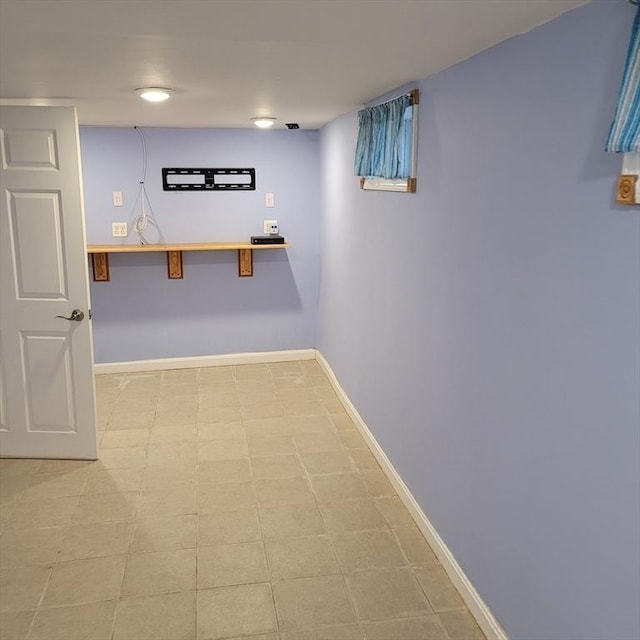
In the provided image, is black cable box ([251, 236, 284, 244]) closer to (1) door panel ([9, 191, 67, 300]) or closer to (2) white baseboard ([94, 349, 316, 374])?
(2) white baseboard ([94, 349, 316, 374])

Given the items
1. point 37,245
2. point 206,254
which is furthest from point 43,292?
point 206,254

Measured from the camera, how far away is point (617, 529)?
150 cm

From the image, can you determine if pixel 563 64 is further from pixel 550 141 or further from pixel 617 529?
pixel 617 529

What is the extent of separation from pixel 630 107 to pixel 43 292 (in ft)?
9.93

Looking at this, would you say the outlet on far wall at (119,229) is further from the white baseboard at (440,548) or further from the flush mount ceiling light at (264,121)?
the white baseboard at (440,548)

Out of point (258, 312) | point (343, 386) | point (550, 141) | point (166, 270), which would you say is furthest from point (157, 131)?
point (550, 141)

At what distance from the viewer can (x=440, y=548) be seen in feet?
8.70

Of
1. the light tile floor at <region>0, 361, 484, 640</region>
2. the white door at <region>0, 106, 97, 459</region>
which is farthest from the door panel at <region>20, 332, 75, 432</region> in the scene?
the light tile floor at <region>0, 361, 484, 640</region>

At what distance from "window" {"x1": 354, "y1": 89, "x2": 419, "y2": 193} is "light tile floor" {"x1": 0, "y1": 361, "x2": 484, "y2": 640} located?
5.42ft

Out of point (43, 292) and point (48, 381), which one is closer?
point (43, 292)

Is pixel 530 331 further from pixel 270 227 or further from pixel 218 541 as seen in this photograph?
pixel 270 227

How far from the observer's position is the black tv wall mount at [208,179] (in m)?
4.95

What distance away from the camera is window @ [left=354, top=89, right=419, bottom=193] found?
2842 mm

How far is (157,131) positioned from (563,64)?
12.6 feet
